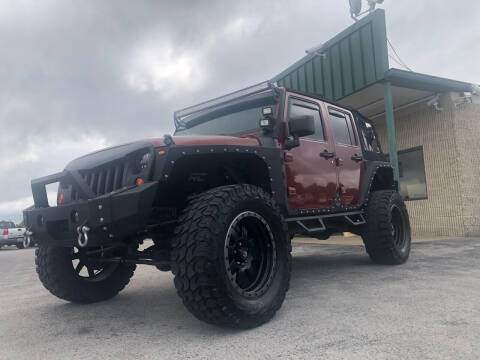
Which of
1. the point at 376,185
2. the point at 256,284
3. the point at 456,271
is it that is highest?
the point at 376,185

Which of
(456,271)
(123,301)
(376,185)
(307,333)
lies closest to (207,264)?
(307,333)

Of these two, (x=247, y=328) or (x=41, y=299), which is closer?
(x=247, y=328)

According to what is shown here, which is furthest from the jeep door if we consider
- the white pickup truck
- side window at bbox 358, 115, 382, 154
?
the white pickup truck

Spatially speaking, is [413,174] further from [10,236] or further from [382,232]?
[10,236]

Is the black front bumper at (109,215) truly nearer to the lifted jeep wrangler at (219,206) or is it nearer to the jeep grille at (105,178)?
the lifted jeep wrangler at (219,206)

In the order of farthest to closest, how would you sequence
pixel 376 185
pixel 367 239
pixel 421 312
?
pixel 376 185 → pixel 367 239 → pixel 421 312

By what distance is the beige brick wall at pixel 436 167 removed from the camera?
9.22 m

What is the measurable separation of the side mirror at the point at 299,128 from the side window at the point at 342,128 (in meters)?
1.23

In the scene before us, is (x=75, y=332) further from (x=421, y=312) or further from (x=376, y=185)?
(x=376, y=185)

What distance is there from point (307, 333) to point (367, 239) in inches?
109

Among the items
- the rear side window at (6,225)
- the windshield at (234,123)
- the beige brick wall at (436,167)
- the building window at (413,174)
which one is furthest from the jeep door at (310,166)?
A: the rear side window at (6,225)

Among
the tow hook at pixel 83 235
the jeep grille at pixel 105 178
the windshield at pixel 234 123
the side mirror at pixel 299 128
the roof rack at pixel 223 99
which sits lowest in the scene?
the tow hook at pixel 83 235

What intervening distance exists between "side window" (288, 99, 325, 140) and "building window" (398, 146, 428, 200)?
21.1 feet

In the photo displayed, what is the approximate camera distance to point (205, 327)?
2943 mm
